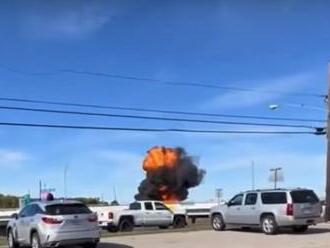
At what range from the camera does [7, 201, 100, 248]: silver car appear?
20328 mm

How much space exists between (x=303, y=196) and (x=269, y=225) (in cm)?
184

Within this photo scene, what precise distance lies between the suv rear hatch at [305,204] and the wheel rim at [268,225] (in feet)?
3.37

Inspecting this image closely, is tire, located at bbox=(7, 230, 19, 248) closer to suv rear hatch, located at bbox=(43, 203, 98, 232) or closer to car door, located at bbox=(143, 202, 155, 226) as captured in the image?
suv rear hatch, located at bbox=(43, 203, 98, 232)

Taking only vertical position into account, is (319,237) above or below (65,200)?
below

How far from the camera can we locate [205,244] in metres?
23.0

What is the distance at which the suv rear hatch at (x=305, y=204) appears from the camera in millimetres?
26953

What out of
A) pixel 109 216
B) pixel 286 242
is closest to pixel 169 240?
pixel 286 242

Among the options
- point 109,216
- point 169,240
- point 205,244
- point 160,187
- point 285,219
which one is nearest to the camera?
point 205,244

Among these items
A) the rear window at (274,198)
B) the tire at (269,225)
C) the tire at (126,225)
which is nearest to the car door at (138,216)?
the tire at (126,225)

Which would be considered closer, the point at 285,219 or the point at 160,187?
the point at 285,219

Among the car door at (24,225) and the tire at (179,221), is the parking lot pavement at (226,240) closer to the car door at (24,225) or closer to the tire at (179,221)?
the car door at (24,225)

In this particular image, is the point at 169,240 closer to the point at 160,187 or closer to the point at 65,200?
the point at 65,200

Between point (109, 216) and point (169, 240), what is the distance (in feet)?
37.0

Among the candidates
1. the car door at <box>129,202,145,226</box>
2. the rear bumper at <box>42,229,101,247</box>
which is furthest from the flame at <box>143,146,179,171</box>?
the rear bumper at <box>42,229,101,247</box>
